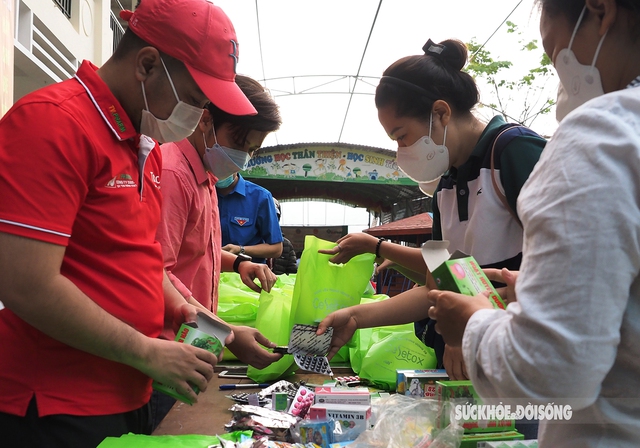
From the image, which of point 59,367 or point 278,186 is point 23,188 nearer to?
point 59,367

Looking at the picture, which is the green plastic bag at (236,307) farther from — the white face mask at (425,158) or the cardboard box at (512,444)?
the cardboard box at (512,444)

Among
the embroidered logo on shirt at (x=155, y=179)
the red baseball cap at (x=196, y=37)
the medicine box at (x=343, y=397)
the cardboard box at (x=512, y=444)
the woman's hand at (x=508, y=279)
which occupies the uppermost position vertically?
the red baseball cap at (x=196, y=37)

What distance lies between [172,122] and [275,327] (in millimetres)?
1094

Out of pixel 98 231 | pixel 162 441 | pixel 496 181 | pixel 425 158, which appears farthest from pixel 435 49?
pixel 162 441

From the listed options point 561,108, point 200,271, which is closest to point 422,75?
point 561,108

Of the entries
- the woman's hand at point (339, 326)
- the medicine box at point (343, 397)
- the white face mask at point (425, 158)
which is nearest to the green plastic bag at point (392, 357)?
the woman's hand at point (339, 326)

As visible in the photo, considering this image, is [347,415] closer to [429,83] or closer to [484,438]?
[484,438]

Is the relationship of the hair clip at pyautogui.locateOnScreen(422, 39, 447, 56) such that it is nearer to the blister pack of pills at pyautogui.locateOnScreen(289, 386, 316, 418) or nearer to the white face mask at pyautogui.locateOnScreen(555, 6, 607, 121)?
the white face mask at pyautogui.locateOnScreen(555, 6, 607, 121)

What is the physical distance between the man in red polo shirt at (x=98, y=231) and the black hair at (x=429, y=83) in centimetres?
66

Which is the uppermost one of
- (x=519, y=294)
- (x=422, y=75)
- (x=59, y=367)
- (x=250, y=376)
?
(x=422, y=75)

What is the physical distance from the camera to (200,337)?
4.08ft

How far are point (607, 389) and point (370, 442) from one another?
70 cm

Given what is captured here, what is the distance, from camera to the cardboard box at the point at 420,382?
1.53 m

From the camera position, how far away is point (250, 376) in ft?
6.40
